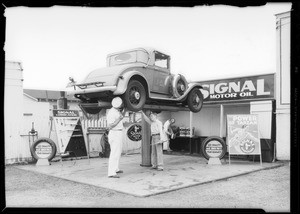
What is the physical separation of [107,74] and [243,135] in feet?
16.7

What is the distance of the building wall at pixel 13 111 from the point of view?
1055 cm

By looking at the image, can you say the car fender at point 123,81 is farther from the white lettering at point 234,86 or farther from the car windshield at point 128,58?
the white lettering at point 234,86

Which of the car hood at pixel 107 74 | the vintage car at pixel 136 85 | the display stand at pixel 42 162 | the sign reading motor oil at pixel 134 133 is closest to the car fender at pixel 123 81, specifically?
the vintage car at pixel 136 85

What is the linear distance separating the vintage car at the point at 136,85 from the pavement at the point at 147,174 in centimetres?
182

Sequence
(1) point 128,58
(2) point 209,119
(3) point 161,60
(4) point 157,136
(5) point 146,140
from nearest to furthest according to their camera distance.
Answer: (4) point 157,136 → (1) point 128,58 → (5) point 146,140 → (3) point 161,60 → (2) point 209,119

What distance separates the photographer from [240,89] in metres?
12.9

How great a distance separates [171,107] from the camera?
10.3 metres

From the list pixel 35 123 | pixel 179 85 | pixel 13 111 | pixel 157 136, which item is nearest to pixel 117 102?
pixel 157 136

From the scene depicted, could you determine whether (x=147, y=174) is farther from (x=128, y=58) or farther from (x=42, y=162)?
(x=42, y=162)

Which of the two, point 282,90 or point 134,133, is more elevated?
point 282,90

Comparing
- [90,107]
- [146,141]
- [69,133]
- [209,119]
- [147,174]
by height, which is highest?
[90,107]

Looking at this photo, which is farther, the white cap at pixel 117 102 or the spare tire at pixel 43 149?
the spare tire at pixel 43 149

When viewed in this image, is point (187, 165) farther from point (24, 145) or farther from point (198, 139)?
point (24, 145)
